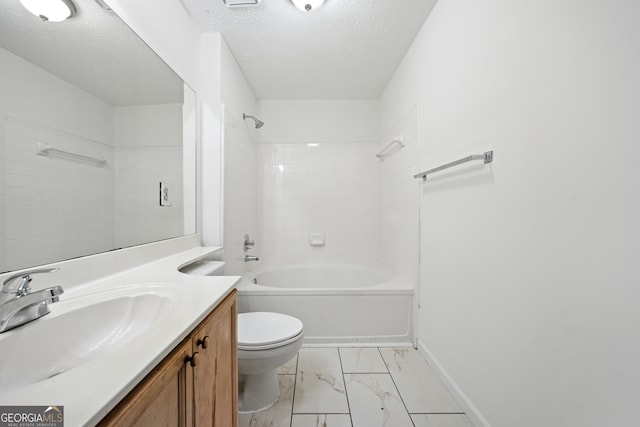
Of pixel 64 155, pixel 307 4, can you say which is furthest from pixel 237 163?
pixel 64 155

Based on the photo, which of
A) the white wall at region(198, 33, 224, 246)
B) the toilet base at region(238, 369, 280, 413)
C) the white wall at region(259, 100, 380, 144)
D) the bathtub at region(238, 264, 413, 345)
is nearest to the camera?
the toilet base at region(238, 369, 280, 413)

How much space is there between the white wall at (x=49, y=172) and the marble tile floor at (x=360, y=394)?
1119 millimetres

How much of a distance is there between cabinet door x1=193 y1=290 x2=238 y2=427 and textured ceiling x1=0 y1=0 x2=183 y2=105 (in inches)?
36.7

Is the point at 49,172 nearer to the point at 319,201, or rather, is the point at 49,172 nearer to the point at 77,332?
the point at 77,332

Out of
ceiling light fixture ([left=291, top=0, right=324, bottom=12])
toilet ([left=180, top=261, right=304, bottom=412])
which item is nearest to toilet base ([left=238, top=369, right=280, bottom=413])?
toilet ([left=180, top=261, right=304, bottom=412])

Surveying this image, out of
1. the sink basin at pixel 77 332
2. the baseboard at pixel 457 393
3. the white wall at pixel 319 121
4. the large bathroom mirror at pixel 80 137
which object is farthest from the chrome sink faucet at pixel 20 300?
the white wall at pixel 319 121

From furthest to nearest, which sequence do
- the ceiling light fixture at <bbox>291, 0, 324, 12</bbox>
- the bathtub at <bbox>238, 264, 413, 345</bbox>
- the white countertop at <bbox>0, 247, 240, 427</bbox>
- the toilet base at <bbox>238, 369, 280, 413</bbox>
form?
1. the bathtub at <bbox>238, 264, 413, 345</bbox>
2. the ceiling light fixture at <bbox>291, 0, 324, 12</bbox>
3. the toilet base at <bbox>238, 369, 280, 413</bbox>
4. the white countertop at <bbox>0, 247, 240, 427</bbox>

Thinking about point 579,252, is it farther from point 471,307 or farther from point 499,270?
point 471,307

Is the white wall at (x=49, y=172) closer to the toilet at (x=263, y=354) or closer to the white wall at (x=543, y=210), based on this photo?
the toilet at (x=263, y=354)

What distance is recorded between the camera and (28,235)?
0.73 meters

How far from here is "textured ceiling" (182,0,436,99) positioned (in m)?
1.57

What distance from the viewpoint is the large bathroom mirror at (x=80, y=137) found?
0.69 metres

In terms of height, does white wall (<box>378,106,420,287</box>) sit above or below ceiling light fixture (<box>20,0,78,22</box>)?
below

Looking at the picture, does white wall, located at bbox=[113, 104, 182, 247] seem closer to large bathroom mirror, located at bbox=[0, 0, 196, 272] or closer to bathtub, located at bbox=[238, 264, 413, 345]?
large bathroom mirror, located at bbox=[0, 0, 196, 272]
